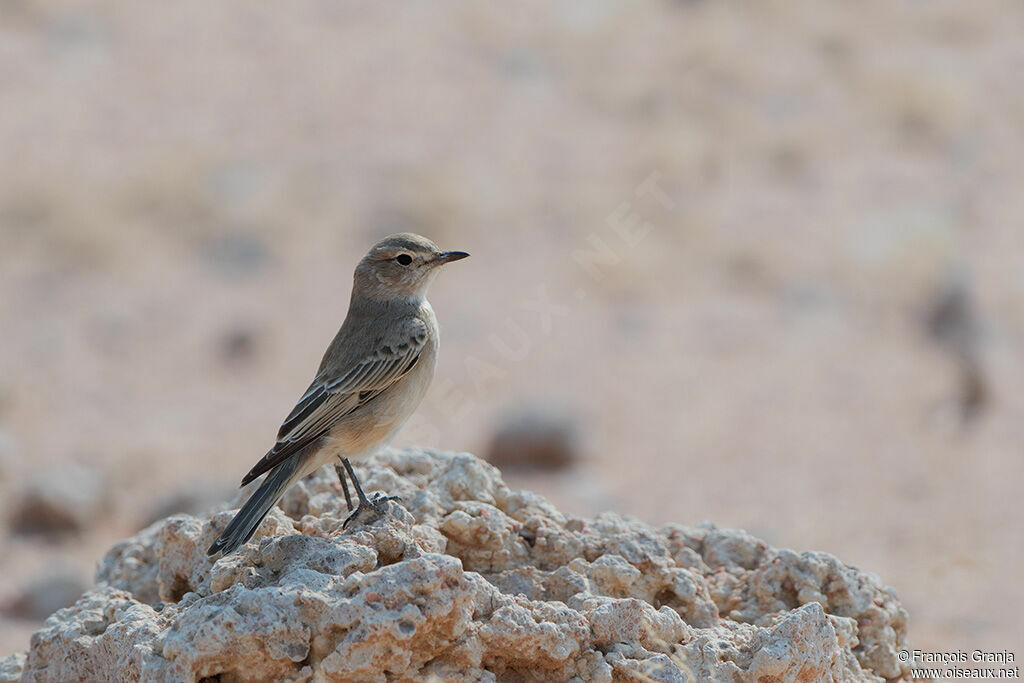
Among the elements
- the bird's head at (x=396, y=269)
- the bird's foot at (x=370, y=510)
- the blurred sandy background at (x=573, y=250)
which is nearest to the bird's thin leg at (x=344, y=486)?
the bird's foot at (x=370, y=510)

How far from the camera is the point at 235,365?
61.2 feet

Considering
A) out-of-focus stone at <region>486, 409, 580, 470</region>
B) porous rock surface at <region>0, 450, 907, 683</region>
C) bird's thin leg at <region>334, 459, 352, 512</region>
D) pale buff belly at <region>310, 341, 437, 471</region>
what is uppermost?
out-of-focus stone at <region>486, 409, 580, 470</region>

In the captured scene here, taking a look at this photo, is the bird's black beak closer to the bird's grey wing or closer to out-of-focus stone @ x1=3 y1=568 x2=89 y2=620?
the bird's grey wing

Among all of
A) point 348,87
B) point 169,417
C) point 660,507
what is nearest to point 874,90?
point 348,87

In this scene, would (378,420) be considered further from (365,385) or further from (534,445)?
(534,445)

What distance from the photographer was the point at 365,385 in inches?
241

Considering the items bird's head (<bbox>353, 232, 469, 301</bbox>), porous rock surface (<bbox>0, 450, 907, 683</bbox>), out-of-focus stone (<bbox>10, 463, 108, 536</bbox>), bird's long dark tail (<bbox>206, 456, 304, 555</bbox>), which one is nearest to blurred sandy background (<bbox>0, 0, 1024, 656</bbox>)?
out-of-focus stone (<bbox>10, 463, 108, 536</bbox>)

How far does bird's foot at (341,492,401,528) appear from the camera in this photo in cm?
553

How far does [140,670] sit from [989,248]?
18.4 m

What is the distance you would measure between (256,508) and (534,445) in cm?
1052

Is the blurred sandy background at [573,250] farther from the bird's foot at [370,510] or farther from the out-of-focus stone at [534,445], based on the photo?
the bird's foot at [370,510]

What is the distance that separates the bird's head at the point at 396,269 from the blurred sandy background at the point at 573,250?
596cm

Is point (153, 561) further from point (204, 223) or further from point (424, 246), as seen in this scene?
point (204, 223)

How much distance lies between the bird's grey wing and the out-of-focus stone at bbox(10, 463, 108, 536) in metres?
8.78
